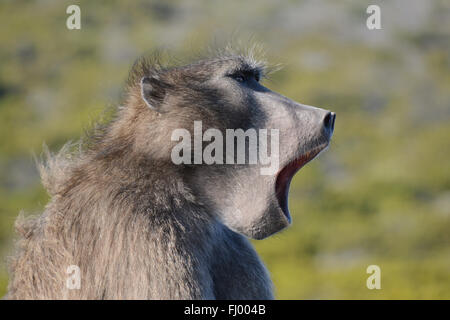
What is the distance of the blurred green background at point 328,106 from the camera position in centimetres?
2375

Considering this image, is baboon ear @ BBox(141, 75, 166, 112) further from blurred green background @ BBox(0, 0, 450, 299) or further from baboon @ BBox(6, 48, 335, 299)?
blurred green background @ BBox(0, 0, 450, 299)

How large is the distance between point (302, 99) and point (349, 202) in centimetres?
758

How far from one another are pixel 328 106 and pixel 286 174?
101 feet

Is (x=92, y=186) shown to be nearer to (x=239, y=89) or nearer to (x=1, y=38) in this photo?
(x=239, y=89)

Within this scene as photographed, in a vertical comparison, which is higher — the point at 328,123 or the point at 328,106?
the point at 328,106

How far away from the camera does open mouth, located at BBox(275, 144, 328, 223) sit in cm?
463

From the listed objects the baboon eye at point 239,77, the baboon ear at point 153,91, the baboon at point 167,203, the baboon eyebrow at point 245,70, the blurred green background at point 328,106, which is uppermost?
the blurred green background at point 328,106

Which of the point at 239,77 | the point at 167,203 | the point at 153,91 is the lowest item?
the point at 167,203

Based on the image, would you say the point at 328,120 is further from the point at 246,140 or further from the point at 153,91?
the point at 153,91

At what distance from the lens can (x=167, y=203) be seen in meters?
4.55

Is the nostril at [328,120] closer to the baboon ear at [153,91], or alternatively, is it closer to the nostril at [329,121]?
the nostril at [329,121]

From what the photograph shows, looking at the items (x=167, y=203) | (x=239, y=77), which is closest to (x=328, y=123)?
(x=239, y=77)

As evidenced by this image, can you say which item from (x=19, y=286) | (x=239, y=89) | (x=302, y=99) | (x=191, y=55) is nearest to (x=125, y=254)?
(x=19, y=286)

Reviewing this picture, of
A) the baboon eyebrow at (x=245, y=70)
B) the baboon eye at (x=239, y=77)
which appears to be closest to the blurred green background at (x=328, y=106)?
the baboon eyebrow at (x=245, y=70)
